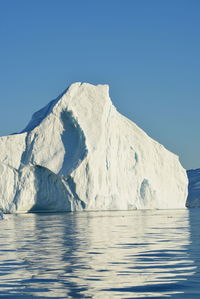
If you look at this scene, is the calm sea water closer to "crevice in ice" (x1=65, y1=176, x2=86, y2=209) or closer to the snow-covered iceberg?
"crevice in ice" (x1=65, y1=176, x2=86, y2=209)

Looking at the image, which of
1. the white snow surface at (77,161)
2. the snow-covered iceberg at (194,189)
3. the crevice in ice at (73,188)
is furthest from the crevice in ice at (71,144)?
the snow-covered iceberg at (194,189)

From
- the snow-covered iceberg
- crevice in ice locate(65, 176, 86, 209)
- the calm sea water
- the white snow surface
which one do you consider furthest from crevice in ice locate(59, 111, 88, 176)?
the snow-covered iceberg

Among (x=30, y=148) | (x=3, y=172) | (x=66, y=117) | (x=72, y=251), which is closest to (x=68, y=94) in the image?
(x=66, y=117)

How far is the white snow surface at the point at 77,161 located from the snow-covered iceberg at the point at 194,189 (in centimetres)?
4205

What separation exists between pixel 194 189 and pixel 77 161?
6008 centimetres

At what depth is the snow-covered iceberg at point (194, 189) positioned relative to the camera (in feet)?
339

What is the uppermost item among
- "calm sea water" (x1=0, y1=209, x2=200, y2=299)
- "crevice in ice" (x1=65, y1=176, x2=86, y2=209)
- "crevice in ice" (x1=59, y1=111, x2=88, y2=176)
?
"crevice in ice" (x1=59, y1=111, x2=88, y2=176)

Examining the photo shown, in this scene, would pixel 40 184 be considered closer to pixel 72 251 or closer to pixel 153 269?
pixel 72 251

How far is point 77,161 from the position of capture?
54438mm

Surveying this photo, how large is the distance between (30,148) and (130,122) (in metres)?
13.4

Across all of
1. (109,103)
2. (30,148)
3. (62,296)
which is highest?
(109,103)

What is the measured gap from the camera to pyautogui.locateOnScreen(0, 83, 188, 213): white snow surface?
54375 millimetres

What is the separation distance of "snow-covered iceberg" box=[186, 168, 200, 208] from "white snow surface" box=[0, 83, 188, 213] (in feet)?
138

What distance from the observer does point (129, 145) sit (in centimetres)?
6103
